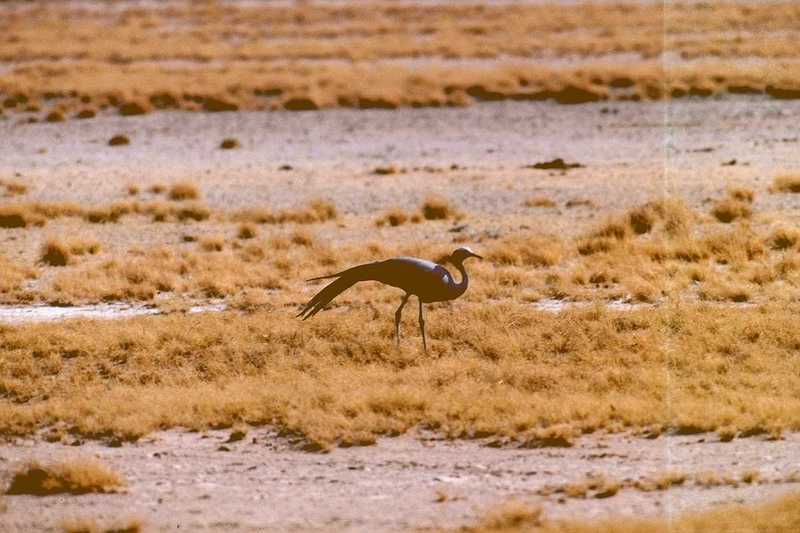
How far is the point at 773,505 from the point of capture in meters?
9.51

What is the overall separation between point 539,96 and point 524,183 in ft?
35.9

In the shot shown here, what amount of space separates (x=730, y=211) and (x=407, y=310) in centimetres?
716

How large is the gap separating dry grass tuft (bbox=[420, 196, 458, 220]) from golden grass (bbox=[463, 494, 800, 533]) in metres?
12.8

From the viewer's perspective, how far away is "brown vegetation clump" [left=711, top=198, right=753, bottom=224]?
20750 mm

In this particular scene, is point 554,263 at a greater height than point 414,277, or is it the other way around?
point 414,277

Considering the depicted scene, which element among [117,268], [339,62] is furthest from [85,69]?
[117,268]

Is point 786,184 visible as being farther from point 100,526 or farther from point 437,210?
point 100,526

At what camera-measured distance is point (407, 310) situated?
15336mm

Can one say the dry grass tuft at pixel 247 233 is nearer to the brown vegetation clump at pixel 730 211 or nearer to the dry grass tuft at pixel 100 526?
the brown vegetation clump at pixel 730 211

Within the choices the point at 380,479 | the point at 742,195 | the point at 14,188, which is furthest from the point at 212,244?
the point at 380,479

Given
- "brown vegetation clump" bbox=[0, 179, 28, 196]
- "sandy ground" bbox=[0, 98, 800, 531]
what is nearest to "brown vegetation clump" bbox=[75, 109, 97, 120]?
"sandy ground" bbox=[0, 98, 800, 531]

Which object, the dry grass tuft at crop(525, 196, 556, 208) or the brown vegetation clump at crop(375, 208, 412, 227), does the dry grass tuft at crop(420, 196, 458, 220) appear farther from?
the dry grass tuft at crop(525, 196, 556, 208)

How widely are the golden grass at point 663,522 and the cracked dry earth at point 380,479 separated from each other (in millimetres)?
182

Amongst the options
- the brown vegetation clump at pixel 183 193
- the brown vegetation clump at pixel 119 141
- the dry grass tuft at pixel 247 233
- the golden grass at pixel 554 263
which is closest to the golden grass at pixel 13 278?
the golden grass at pixel 554 263
